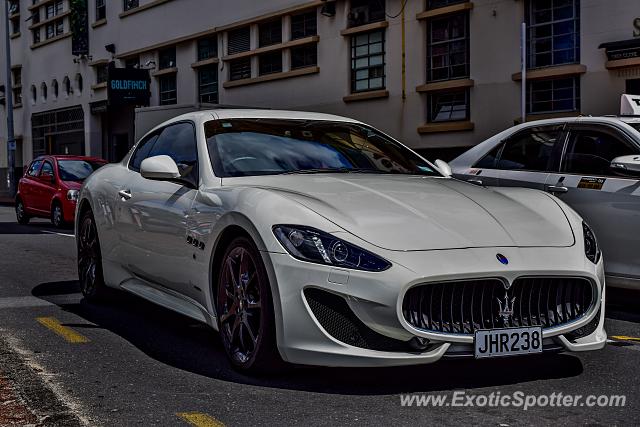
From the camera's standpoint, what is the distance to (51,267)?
10.7 metres

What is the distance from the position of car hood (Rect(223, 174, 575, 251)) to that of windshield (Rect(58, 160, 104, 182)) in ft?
46.4

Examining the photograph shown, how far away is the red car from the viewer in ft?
60.6

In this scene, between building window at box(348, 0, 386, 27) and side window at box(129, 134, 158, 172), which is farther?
building window at box(348, 0, 386, 27)

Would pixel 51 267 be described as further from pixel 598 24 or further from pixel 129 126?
pixel 129 126

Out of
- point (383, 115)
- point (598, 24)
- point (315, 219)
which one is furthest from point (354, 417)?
point (383, 115)

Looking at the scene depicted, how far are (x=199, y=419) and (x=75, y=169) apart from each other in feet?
51.9

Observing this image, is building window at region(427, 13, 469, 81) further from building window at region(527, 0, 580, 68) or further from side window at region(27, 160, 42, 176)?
side window at region(27, 160, 42, 176)

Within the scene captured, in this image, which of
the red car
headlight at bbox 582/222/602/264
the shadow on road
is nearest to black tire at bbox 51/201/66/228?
the red car

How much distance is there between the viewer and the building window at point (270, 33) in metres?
26.5

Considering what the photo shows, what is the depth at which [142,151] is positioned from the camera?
7.36 metres

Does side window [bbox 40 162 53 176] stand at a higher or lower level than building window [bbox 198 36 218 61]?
lower

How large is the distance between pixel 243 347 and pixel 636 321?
340cm

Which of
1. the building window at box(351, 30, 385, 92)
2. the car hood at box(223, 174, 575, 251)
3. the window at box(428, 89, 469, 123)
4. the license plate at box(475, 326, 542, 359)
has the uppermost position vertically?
the building window at box(351, 30, 385, 92)

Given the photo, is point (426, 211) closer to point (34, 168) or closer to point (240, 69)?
point (34, 168)
